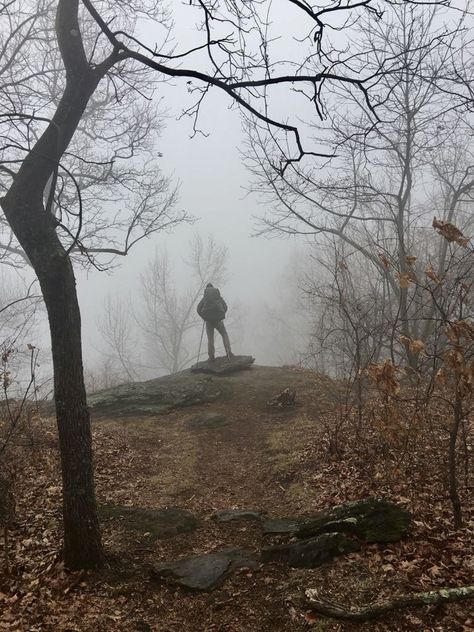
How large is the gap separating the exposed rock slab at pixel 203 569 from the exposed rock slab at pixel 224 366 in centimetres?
837

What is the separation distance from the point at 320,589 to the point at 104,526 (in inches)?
109

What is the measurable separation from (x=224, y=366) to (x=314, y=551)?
9126mm

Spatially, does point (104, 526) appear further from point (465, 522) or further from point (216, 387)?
point (216, 387)

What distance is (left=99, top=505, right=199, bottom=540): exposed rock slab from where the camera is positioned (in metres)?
5.15

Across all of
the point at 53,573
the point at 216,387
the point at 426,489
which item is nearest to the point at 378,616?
the point at 426,489

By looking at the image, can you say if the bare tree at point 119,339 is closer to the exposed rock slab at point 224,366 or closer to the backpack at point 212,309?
the exposed rock slab at point 224,366

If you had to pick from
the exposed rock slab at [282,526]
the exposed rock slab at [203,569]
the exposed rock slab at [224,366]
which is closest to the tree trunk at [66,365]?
the exposed rock slab at [203,569]

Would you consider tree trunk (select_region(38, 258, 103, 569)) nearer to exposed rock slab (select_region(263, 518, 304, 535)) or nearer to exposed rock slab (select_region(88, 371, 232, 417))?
exposed rock slab (select_region(263, 518, 304, 535))

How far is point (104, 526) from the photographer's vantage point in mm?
5219

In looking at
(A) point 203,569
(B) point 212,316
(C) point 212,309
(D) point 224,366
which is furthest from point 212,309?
(A) point 203,569

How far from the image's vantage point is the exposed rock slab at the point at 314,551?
396cm

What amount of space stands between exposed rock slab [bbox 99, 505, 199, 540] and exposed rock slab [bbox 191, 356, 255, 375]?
7188 millimetres

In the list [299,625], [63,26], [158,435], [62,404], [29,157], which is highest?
[63,26]

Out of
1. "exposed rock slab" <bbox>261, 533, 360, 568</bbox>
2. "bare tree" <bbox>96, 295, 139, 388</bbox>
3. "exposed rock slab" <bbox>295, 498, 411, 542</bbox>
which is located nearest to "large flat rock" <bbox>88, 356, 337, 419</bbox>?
"exposed rock slab" <bbox>295, 498, 411, 542</bbox>
